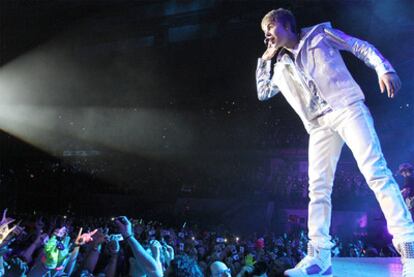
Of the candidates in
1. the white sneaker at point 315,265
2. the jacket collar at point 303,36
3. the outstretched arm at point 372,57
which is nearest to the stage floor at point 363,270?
the white sneaker at point 315,265

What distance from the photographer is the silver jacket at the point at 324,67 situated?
2744mm

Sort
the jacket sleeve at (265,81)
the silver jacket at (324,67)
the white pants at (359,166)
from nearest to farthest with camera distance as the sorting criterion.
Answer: the white pants at (359,166)
the silver jacket at (324,67)
the jacket sleeve at (265,81)

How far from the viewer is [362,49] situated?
2.73 m

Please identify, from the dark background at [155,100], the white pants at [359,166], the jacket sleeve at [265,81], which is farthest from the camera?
the dark background at [155,100]

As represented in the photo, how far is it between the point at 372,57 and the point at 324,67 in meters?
0.33

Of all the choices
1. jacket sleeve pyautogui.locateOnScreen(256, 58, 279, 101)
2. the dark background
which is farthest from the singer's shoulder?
the dark background

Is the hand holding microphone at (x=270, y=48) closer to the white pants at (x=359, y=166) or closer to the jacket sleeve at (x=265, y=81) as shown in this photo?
the jacket sleeve at (x=265, y=81)

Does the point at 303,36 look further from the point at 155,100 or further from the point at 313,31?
the point at 155,100

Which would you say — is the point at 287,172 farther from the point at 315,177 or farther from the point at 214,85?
the point at 315,177

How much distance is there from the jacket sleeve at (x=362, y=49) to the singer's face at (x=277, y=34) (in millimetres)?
306

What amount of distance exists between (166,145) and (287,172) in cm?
685

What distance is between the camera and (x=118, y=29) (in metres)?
14.4

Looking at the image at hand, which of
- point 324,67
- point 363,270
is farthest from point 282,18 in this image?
point 363,270

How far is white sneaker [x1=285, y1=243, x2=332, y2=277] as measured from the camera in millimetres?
2701
